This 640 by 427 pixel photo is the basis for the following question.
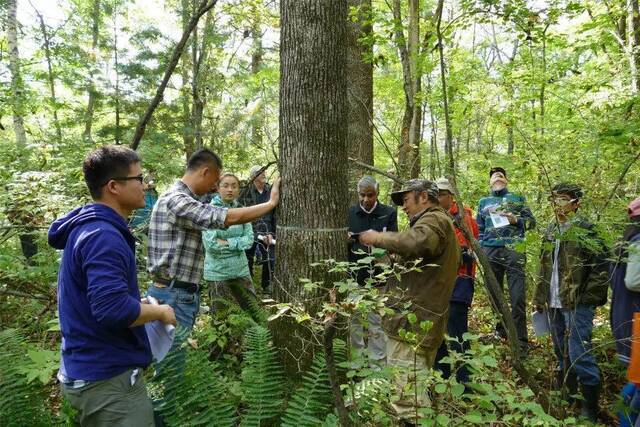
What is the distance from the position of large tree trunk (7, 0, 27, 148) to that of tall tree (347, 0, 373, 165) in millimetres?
6052

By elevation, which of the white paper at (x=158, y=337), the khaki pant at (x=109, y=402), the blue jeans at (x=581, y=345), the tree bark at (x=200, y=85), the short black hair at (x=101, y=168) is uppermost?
the tree bark at (x=200, y=85)

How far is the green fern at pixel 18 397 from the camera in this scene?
2.95 m

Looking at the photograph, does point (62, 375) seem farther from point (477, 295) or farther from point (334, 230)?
point (477, 295)

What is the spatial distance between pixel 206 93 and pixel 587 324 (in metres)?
13.2

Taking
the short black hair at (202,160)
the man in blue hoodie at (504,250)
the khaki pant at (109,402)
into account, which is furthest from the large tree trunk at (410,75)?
the khaki pant at (109,402)

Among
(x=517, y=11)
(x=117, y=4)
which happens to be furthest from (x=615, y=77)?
(x=117, y=4)

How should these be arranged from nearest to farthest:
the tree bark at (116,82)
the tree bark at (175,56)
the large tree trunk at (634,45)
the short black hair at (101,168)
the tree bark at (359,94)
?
the short black hair at (101,168)
the large tree trunk at (634,45)
the tree bark at (175,56)
the tree bark at (359,94)
the tree bark at (116,82)

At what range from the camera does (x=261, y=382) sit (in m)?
2.94

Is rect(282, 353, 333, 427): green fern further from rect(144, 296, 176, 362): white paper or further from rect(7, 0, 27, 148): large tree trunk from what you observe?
rect(7, 0, 27, 148): large tree trunk

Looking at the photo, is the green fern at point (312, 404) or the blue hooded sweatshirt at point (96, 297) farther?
the green fern at point (312, 404)

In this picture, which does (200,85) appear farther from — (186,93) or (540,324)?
(540,324)

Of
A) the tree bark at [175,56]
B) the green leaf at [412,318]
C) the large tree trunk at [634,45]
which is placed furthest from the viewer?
the tree bark at [175,56]

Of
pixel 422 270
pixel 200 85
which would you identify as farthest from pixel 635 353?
pixel 200 85

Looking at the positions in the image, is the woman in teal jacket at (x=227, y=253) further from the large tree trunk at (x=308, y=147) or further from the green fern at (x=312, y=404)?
the green fern at (x=312, y=404)
